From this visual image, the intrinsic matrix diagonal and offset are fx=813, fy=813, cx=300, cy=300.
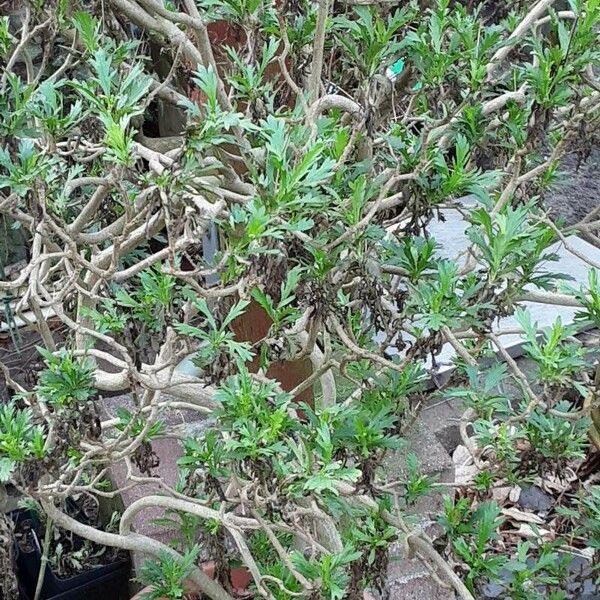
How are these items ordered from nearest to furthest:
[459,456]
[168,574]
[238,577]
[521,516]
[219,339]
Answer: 1. [219,339]
2. [168,574]
3. [238,577]
4. [521,516]
5. [459,456]

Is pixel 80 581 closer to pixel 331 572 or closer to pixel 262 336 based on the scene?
pixel 262 336

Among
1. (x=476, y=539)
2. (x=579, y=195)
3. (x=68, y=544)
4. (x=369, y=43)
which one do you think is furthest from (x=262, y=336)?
(x=579, y=195)

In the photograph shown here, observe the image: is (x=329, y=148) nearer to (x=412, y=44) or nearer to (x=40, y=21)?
(x=412, y=44)

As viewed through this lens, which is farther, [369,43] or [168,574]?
[168,574]

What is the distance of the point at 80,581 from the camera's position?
8.40ft

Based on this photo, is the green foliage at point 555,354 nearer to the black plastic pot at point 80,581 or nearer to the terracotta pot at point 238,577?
the terracotta pot at point 238,577

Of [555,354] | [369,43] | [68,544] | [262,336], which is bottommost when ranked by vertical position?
[68,544]

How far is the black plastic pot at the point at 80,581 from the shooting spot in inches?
100

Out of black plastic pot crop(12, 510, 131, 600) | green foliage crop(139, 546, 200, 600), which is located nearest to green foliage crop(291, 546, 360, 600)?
green foliage crop(139, 546, 200, 600)

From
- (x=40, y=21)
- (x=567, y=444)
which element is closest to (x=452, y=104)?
(x=567, y=444)

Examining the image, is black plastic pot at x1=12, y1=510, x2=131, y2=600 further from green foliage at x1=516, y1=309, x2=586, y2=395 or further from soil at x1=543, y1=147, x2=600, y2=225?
soil at x1=543, y1=147, x2=600, y2=225

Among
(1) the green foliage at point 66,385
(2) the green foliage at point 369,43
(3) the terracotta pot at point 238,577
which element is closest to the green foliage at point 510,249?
(2) the green foliage at point 369,43

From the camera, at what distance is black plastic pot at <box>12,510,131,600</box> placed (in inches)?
100

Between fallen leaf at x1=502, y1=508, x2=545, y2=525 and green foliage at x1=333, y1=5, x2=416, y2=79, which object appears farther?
fallen leaf at x1=502, y1=508, x2=545, y2=525
